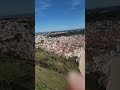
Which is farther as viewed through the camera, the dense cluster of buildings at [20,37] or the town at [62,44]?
the dense cluster of buildings at [20,37]

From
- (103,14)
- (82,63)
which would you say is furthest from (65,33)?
(103,14)

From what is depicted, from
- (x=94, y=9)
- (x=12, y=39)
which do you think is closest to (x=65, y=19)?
(x=94, y=9)

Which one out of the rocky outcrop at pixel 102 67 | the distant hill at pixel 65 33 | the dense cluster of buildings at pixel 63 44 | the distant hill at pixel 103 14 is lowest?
the rocky outcrop at pixel 102 67

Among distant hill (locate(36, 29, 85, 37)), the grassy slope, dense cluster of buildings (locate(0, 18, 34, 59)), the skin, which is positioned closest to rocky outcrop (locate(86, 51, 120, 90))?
the skin

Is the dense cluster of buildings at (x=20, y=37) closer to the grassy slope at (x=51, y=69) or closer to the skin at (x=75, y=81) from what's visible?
the grassy slope at (x=51, y=69)

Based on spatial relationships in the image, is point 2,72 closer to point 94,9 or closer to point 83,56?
point 83,56

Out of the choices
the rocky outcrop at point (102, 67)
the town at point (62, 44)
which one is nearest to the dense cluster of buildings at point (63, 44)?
the town at point (62, 44)
